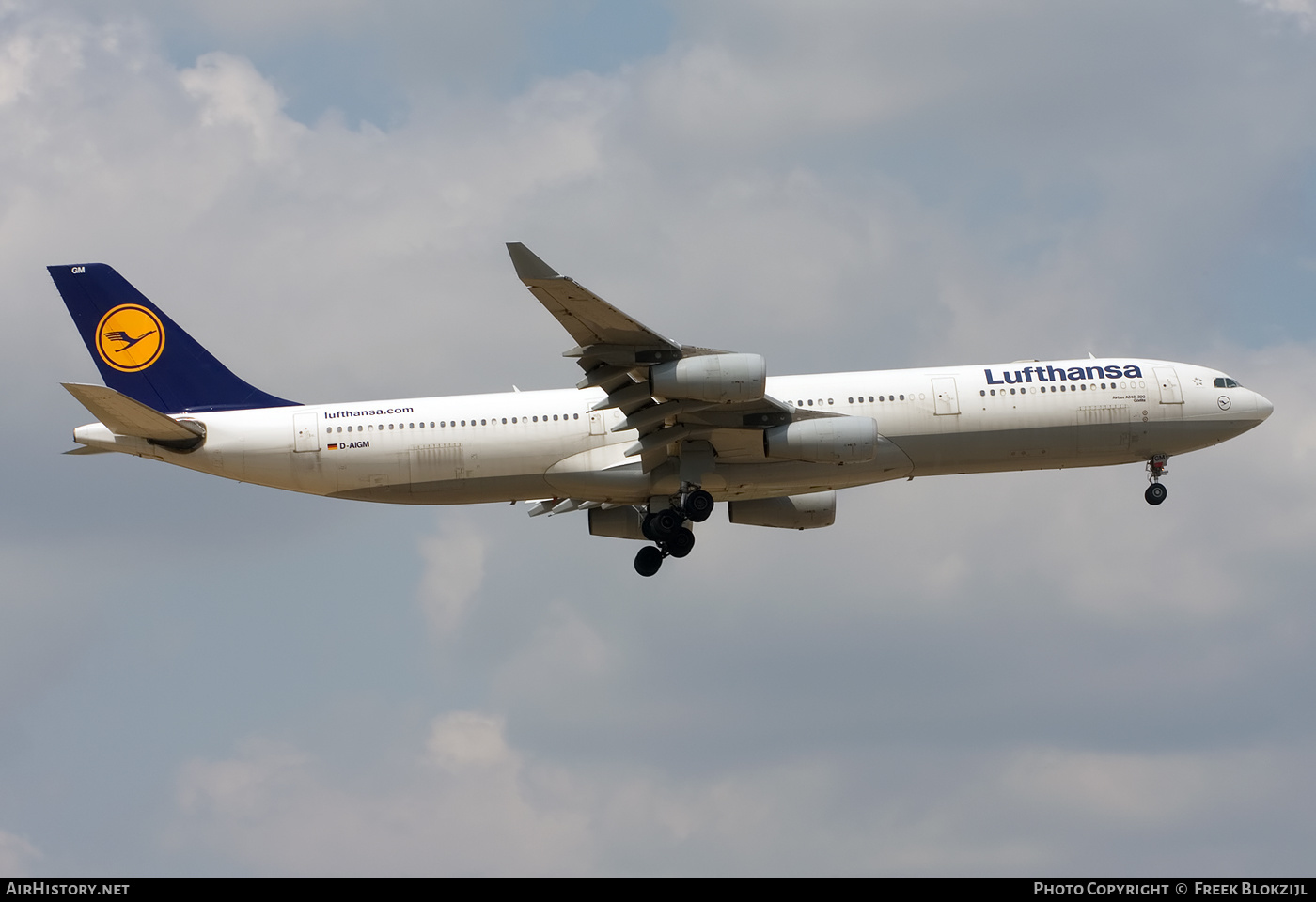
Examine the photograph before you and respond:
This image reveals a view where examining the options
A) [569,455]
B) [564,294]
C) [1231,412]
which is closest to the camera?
[564,294]

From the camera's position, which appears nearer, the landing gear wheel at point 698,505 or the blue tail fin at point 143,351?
the landing gear wheel at point 698,505

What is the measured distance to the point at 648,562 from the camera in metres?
54.8

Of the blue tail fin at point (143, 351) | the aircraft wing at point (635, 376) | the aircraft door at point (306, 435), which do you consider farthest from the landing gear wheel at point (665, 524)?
the blue tail fin at point (143, 351)

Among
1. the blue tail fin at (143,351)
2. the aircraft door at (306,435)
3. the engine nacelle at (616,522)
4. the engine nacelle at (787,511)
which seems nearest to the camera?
the aircraft door at (306,435)

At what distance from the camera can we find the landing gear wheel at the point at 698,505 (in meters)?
50.8

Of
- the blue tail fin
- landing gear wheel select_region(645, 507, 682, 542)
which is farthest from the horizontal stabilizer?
landing gear wheel select_region(645, 507, 682, 542)

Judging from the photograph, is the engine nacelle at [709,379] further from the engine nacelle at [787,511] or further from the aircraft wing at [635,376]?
the engine nacelle at [787,511]
